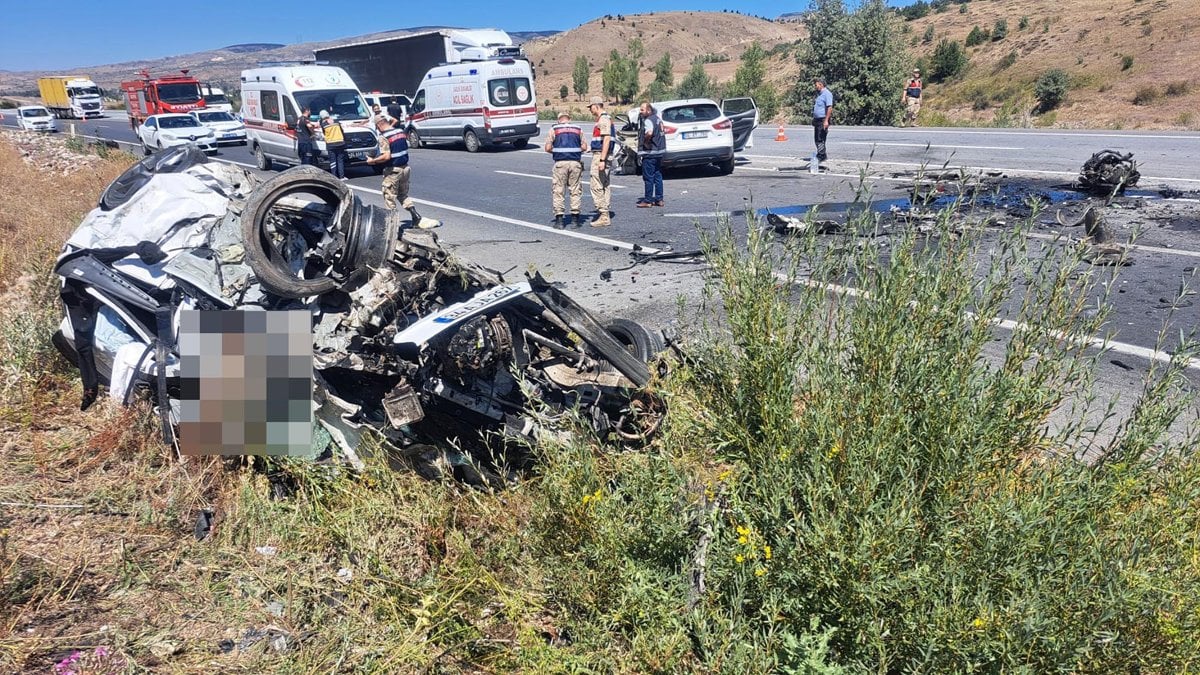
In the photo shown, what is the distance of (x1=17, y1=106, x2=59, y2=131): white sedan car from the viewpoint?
36.1 m

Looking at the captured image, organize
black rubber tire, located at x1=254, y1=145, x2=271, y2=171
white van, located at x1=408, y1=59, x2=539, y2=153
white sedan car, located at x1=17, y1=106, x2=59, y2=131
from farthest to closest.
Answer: white sedan car, located at x1=17, y1=106, x2=59, y2=131
white van, located at x1=408, y1=59, x2=539, y2=153
black rubber tire, located at x1=254, y1=145, x2=271, y2=171

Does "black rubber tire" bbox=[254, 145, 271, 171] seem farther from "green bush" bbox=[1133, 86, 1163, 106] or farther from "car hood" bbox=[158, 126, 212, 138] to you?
"green bush" bbox=[1133, 86, 1163, 106]

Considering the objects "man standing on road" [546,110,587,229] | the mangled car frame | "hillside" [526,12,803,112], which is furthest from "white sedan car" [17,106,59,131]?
the mangled car frame

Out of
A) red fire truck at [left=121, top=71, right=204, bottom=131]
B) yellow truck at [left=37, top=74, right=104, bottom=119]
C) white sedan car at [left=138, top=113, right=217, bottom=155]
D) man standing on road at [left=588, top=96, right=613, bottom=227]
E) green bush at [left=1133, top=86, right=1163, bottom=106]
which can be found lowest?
man standing on road at [left=588, top=96, right=613, bottom=227]

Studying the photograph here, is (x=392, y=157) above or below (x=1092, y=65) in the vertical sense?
below

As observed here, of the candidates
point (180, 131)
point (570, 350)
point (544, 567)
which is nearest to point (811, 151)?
point (570, 350)

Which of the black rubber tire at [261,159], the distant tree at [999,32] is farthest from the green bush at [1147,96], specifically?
the black rubber tire at [261,159]

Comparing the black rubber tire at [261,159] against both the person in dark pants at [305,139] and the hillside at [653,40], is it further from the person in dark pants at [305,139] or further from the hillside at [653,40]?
the hillside at [653,40]

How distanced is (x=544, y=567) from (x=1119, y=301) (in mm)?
5676

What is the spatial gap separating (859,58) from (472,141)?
14.6m

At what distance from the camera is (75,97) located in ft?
153

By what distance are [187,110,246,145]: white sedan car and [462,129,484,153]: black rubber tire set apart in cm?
823

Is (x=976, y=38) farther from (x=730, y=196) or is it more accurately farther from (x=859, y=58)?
(x=730, y=196)

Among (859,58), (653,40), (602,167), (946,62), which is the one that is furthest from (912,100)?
(653,40)
